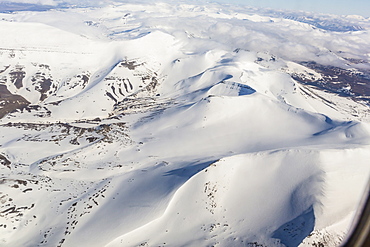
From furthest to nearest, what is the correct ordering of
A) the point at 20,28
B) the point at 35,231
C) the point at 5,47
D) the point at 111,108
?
the point at 20,28
the point at 5,47
the point at 111,108
the point at 35,231

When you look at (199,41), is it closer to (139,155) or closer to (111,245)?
(139,155)

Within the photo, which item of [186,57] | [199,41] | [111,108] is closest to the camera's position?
[111,108]

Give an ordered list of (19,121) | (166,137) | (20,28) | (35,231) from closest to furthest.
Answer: (35,231)
(166,137)
(19,121)
(20,28)

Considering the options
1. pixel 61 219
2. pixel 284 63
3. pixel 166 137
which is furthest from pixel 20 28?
pixel 284 63

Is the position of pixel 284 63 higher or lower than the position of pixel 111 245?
lower

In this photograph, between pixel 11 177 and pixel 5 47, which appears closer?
pixel 11 177

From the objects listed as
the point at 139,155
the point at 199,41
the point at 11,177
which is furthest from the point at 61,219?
the point at 199,41

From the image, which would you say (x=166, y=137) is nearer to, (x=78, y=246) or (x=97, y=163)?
(x=97, y=163)

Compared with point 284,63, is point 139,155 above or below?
above

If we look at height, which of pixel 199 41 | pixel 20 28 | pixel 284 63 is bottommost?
pixel 284 63

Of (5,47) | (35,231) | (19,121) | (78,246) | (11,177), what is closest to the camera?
(78,246)
